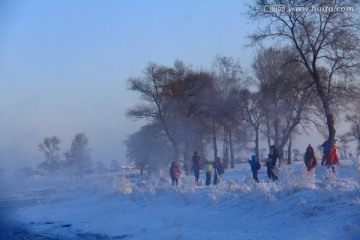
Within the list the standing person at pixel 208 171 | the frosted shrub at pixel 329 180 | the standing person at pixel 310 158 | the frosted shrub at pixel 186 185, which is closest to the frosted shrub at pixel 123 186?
the standing person at pixel 208 171

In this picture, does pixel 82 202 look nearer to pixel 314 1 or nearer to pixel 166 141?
pixel 314 1

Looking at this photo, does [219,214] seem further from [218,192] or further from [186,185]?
[186,185]

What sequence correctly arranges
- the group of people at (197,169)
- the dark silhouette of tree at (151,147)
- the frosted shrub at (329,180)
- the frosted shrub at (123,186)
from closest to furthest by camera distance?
the frosted shrub at (329,180) < the frosted shrub at (123,186) < the group of people at (197,169) < the dark silhouette of tree at (151,147)

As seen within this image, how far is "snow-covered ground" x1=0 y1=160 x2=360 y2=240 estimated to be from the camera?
1173cm

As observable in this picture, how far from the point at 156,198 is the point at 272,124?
86.6 ft

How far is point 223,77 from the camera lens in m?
46.6

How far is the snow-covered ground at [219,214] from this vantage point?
1173cm

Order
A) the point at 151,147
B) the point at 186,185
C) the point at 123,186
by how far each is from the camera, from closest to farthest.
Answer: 1. the point at 186,185
2. the point at 123,186
3. the point at 151,147

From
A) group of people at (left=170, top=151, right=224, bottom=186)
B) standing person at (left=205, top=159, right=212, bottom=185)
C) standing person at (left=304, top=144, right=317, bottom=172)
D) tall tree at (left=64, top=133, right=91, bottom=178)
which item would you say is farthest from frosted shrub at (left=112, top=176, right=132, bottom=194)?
tall tree at (left=64, top=133, right=91, bottom=178)

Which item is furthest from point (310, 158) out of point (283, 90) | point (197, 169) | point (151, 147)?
point (151, 147)

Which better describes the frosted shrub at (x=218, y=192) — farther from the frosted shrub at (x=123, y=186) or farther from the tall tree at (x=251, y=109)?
the tall tree at (x=251, y=109)

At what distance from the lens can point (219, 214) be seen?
48.0 feet

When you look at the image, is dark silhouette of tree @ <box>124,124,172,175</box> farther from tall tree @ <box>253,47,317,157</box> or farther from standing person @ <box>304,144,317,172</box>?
standing person @ <box>304,144,317,172</box>

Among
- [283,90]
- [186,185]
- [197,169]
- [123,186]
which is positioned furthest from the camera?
[283,90]
